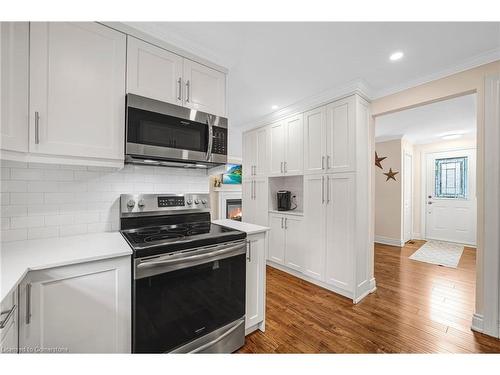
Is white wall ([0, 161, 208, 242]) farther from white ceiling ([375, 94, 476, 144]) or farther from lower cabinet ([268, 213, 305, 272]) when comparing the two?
white ceiling ([375, 94, 476, 144])

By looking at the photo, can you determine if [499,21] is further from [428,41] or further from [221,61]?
[221,61]

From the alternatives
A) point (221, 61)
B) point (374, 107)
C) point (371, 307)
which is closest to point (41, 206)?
point (221, 61)

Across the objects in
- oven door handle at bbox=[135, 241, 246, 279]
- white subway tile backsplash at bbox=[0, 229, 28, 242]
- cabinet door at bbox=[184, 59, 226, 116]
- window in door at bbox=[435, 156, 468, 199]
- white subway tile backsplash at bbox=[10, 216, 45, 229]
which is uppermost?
cabinet door at bbox=[184, 59, 226, 116]

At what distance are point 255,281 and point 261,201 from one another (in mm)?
1885

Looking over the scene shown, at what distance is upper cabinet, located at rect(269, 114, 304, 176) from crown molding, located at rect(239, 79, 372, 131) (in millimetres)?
102

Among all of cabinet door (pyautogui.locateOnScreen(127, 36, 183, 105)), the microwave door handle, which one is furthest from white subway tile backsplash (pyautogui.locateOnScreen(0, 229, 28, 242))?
the microwave door handle

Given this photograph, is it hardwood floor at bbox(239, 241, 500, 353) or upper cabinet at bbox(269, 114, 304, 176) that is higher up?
upper cabinet at bbox(269, 114, 304, 176)

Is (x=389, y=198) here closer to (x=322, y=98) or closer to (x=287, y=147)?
(x=287, y=147)

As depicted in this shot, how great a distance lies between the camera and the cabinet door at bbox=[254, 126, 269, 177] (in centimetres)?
351

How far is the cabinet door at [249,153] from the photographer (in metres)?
3.74

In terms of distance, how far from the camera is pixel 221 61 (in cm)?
191

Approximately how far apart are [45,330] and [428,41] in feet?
10.2

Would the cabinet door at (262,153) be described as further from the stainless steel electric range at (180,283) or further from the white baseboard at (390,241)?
the white baseboard at (390,241)

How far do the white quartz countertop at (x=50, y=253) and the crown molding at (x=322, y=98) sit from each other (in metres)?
2.60
